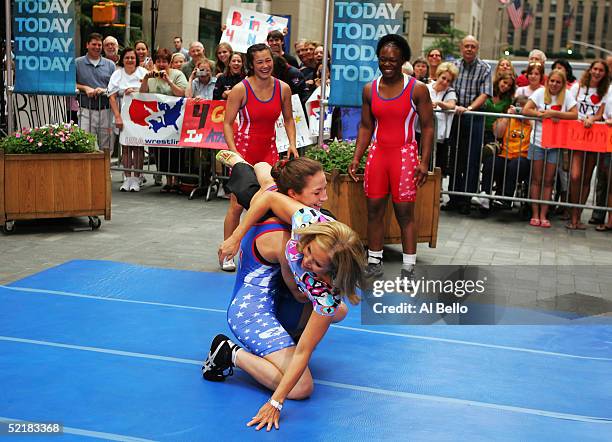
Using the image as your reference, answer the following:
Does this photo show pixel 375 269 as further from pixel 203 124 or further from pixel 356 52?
pixel 203 124

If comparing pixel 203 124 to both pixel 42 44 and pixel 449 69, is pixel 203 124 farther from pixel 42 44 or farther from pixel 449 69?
pixel 449 69

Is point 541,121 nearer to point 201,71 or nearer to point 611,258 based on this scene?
point 611,258

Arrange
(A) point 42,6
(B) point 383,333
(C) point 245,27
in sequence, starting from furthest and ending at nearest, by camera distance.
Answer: (C) point 245,27 < (A) point 42,6 < (B) point 383,333

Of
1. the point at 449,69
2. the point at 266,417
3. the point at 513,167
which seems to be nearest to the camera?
the point at 266,417

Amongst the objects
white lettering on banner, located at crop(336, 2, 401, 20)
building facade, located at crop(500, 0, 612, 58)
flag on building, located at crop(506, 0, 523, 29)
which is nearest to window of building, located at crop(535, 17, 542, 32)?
building facade, located at crop(500, 0, 612, 58)

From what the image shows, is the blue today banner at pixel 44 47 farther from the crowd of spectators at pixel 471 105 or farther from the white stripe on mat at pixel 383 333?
the white stripe on mat at pixel 383 333

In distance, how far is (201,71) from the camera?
11.7 metres

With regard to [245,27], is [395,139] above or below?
below

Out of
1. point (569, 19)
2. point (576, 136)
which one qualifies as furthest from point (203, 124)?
point (569, 19)

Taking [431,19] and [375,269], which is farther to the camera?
[431,19]

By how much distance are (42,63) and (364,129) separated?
14.2ft

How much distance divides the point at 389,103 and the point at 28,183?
372 cm

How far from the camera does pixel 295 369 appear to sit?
13.5 ft

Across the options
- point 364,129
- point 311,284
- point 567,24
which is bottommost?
point 311,284
